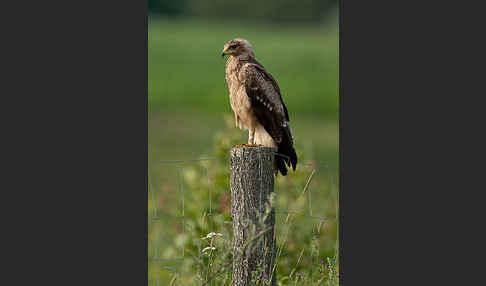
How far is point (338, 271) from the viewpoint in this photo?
4285 millimetres

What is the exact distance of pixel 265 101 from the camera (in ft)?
16.3

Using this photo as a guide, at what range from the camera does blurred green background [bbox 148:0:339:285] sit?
12.2m

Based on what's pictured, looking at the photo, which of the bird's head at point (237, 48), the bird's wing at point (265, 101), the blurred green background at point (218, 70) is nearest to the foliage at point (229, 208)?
the blurred green background at point (218, 70)

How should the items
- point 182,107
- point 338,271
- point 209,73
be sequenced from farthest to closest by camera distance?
1. point 209,73
2. point 182,107
3. point 338,271

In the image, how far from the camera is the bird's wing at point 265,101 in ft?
16.2

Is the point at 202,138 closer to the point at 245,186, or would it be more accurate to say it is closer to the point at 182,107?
the point at 182,107

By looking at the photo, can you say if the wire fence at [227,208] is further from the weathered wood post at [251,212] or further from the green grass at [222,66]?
the green grass at [222,66]

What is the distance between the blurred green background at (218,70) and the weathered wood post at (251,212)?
2559mm

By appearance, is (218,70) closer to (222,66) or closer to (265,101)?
(222,66)

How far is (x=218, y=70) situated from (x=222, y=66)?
30 cm

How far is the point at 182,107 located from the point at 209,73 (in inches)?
89.3

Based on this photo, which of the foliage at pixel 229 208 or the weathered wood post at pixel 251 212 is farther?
the foliage at pixel 229 208

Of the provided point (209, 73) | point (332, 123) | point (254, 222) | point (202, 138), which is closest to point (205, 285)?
point (254, 222)

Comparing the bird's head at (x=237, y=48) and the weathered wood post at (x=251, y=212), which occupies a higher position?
the bird's head at (x=237, y=48)
